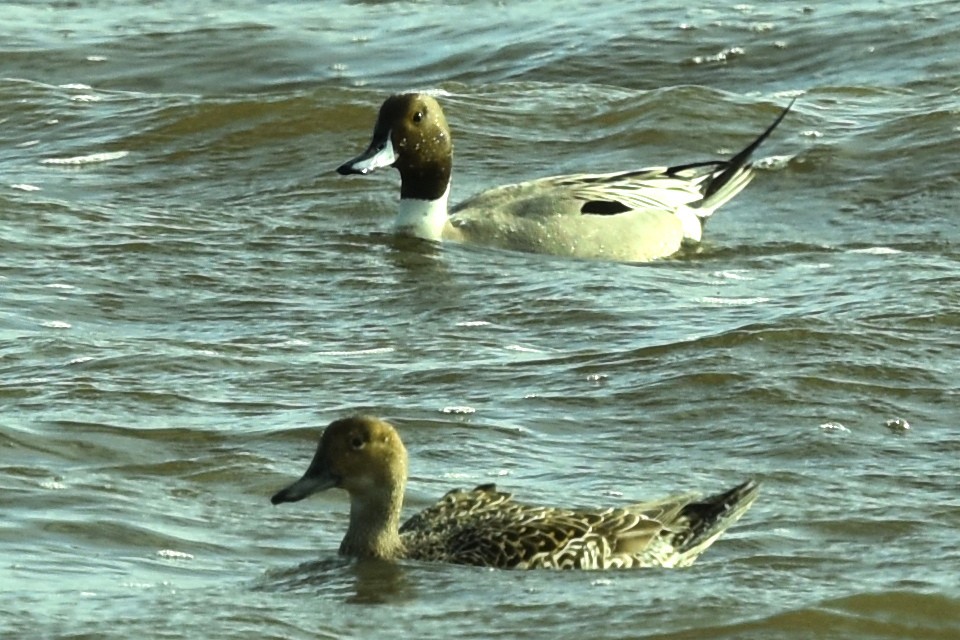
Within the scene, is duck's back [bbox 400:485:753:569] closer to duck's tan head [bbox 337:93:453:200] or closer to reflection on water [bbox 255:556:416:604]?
reflection on water [bbox 255:556:416:604]

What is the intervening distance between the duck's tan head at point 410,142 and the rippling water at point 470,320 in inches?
16.4

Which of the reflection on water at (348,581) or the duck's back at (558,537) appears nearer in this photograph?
the reflection on water at (348,581)

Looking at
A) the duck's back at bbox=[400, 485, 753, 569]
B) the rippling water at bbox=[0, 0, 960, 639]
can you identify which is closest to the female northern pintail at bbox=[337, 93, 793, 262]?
the rippling water at bbox=[0, 0, 960, 639]

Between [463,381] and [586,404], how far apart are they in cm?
63

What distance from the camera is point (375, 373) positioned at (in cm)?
1105

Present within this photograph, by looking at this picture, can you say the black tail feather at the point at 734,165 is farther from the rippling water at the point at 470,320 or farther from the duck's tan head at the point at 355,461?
the duck's tan head at the point at 355,461

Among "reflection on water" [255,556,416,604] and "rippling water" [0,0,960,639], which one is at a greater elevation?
"reflection on water" [255,556,416,604]

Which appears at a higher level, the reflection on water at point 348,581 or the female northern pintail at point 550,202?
the reflection on water at point 348,581

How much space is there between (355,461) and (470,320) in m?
4.07

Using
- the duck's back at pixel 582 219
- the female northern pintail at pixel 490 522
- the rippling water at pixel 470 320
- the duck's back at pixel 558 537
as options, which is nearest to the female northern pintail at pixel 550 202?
the duck's back at pixel 582 219

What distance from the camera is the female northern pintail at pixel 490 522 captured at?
7.96 meters

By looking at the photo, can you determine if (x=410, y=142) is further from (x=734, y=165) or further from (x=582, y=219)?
(x=734, y=165)

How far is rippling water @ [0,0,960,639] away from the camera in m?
7.89

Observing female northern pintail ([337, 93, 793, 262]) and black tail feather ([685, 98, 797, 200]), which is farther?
black tail feather ([685, 98, 797, 200])
